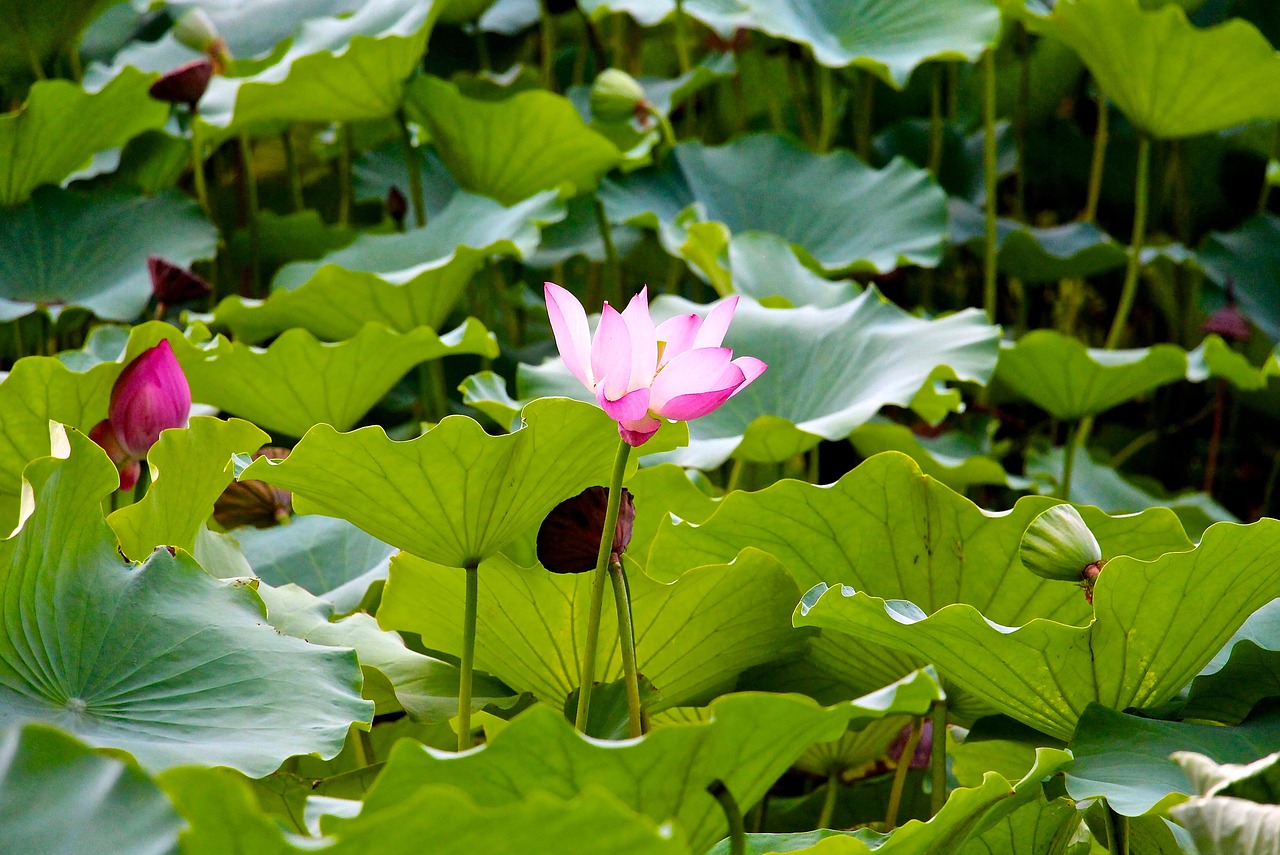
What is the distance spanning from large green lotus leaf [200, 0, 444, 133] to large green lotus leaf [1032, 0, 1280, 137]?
0.81m

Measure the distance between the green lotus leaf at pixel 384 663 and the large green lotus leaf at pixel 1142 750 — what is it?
343 mm

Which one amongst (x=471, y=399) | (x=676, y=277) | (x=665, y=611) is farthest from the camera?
(x=676, y=277)

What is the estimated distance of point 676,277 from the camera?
5.79ft

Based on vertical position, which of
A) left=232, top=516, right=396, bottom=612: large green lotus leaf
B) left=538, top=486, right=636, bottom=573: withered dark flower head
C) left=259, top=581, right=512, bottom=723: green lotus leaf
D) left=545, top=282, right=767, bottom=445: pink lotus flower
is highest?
left=545, top=282, right=767, bottom=445: pink lotus flower

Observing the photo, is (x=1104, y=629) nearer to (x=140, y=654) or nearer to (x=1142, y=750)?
(x=1142, y=750)

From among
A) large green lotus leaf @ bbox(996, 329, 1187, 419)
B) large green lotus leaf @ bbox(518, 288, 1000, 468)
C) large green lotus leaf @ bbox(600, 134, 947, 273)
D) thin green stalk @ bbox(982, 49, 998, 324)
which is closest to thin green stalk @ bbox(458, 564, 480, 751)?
large green lotus leaf @ bbox(518, 288, 1000, 468)

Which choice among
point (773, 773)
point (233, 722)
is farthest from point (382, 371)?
point (773, 773)

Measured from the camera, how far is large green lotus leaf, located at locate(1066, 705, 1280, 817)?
604mm

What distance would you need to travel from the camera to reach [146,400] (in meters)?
0.80

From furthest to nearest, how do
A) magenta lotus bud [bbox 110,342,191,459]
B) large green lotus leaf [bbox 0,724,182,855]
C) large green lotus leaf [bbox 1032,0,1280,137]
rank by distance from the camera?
1. large green lotus leaf [bbox 1032,0,1280,137]
2. magenta lotus bud [bbox 110,342,191,459]
3. large green lotus leaf [bbox 0,724,182,855]

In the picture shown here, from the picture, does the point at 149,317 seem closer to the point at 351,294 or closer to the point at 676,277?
the point at 351,294

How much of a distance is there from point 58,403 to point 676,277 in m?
0.99

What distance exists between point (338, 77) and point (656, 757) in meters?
1.16

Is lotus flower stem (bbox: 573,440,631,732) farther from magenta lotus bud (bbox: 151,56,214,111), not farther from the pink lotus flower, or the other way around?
magenta lotus bud (bbox: 151,56,214,111)
